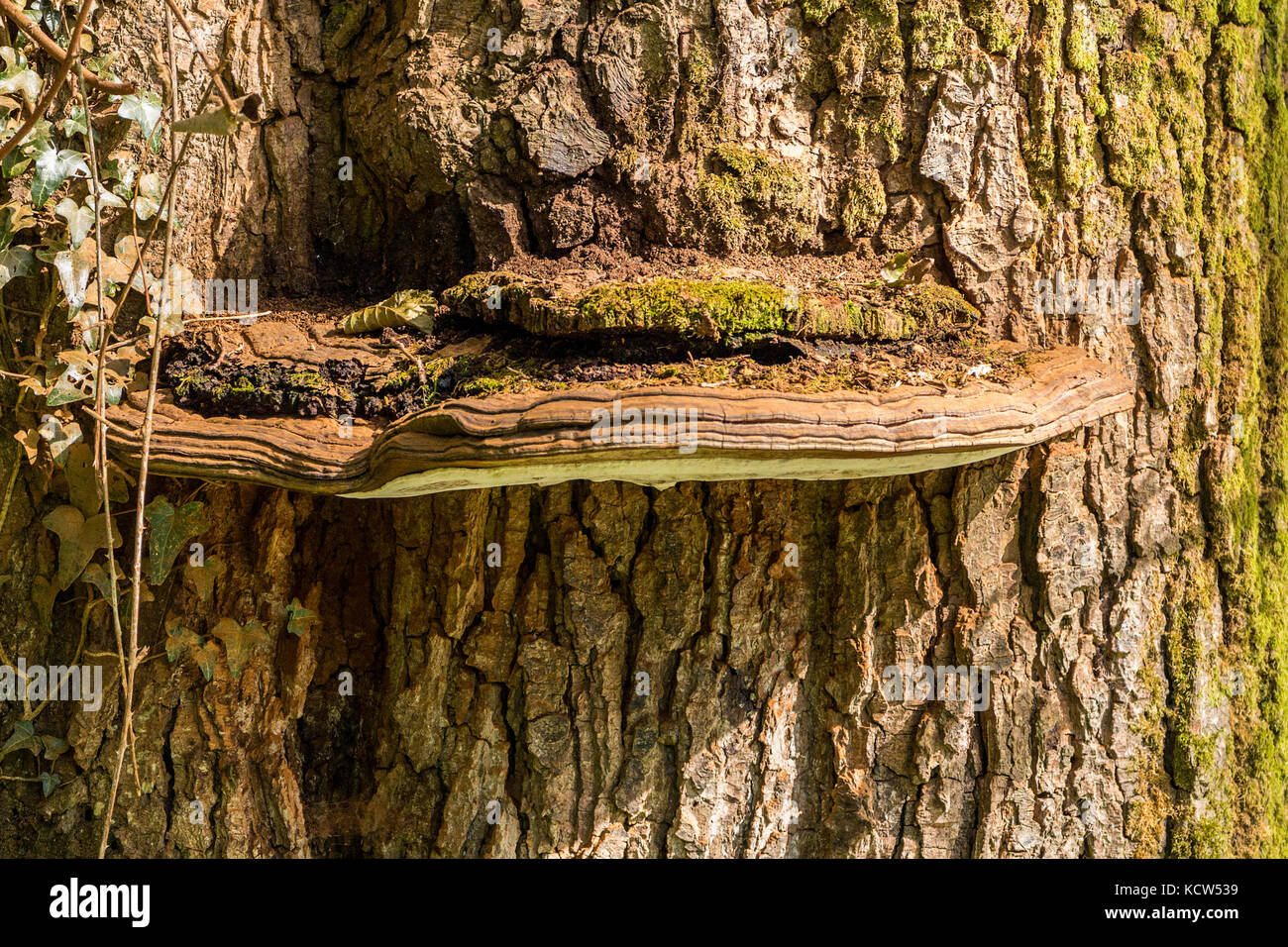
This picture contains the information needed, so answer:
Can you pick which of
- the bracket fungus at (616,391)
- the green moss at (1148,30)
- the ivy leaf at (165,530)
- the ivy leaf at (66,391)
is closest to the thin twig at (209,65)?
the bracket fungus at (616,391)

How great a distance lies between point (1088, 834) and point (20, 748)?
3262mm

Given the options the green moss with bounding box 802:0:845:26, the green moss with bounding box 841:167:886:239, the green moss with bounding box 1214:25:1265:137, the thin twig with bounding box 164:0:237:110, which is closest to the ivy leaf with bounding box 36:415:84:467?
the thin twig with bounding box 164:0:237:110

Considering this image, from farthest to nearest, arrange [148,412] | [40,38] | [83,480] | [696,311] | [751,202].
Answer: [83,480] → [751,202] → [40,38] → [148,412] → [696,311]

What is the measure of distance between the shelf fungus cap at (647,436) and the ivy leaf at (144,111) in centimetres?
91

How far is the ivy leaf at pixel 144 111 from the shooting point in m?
2.50

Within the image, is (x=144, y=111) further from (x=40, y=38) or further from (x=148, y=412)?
(x=148, y=412)

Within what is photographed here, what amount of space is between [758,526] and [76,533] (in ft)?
6.52

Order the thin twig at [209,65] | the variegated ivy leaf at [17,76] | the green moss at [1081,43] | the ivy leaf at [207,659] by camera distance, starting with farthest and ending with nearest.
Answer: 1. the ivy leaf at [207,659]
2. the green moss at [1081,43]
3. the variegated ivy leaf at [17,76]
4. the thin twig at [209,65]

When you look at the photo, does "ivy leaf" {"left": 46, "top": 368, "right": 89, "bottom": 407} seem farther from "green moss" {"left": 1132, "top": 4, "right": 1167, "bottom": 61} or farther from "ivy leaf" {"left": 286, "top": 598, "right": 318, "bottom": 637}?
"green moss" {"left": 1132, "top": 4, "right": 1167, "bottom": 61}

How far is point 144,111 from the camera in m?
2.52

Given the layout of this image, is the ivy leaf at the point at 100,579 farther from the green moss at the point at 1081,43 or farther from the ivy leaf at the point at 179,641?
the green moss at the point at 1081,43

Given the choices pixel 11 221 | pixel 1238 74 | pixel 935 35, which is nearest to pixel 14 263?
pixel 11 221

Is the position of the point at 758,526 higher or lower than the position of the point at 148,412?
lower

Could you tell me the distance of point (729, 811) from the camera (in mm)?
2658
